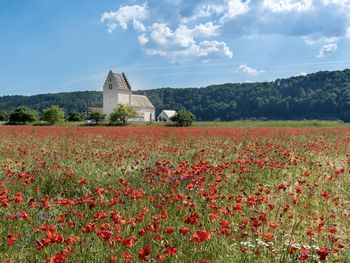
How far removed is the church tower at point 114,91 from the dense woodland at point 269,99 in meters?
43.4

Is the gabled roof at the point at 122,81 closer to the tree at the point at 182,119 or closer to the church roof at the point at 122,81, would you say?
the church roof at the point at 122,81

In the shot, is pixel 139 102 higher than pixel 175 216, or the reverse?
pixel 139 102

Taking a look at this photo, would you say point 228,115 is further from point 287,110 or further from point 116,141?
point 116,141

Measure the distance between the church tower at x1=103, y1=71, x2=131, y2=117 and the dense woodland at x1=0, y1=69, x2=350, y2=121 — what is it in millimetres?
43373

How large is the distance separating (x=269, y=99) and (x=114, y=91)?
230ft

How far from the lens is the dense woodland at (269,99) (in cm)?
12394

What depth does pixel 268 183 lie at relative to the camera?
24.2 ft

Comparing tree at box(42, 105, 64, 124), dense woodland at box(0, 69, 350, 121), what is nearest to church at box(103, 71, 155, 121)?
Answer: tree at box(42, 105, 64, 124)

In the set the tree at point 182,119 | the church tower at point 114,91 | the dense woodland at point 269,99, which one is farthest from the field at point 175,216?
the dense woodland at point 269,99

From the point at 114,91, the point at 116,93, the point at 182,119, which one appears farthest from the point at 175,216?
the point at 114,91

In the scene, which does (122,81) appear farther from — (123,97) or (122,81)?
(123,97)

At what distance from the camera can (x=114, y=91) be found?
96188 millimetres

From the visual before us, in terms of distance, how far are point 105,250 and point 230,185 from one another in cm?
375

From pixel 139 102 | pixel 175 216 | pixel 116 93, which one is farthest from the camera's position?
pixel 139 102
